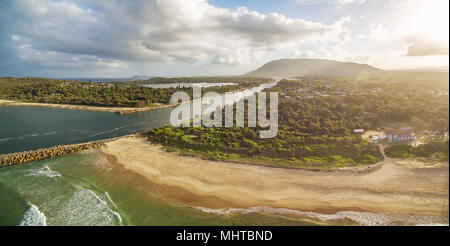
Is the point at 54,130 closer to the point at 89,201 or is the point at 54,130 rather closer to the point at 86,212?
the point at 89,201

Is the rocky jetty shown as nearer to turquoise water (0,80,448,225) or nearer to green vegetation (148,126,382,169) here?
turquoise water (0,80,448,225)

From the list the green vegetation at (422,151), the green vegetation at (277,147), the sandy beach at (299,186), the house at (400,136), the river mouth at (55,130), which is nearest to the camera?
the sandy beach at (299,186)

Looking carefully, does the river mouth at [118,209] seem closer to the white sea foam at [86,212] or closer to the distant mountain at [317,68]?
the white sea foam at [86,212]

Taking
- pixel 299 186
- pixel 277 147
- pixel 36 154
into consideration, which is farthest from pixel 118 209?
pixel 277 147

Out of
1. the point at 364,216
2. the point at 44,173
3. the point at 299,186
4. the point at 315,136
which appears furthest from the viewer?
the point at 315,136

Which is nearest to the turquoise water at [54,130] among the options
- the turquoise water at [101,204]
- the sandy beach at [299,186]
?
the turquoise water at [101,204]

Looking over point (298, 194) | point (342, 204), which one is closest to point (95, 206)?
point (298, 194)
